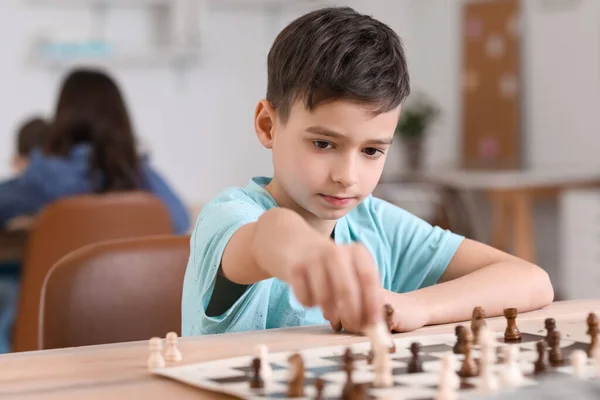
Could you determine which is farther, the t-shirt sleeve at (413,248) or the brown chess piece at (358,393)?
the t-shirt sleeve at (413,248)

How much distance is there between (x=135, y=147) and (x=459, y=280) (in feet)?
6.81

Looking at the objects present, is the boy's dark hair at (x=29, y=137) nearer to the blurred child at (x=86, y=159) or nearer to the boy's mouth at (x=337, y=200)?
the blurred child at (x=86, y=159)

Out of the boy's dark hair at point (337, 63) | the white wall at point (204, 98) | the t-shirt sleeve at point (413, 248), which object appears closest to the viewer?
the boy's dark hair at point (337, 63)

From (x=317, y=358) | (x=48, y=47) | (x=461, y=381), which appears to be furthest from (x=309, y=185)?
(x=48, y=47)

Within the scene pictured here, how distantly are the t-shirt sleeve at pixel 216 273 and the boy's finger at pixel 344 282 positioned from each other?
1.18ft

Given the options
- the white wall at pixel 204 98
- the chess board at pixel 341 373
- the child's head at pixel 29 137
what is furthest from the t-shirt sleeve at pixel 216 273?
the white wall at pixel 204 98

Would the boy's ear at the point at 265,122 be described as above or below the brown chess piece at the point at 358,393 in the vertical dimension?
above

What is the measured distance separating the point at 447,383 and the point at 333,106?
0.51 metres

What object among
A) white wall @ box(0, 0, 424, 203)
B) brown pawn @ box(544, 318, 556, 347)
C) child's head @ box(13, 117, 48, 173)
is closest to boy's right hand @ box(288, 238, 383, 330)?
brown pawn @ box(544, 318, 556, 347)

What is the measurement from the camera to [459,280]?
3.92ft

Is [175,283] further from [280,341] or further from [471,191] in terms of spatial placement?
[471,191]

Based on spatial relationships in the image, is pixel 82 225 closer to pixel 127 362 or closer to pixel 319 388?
pixel 127 362

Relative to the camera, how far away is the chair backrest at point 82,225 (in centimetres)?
245

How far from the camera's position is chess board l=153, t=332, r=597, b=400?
715mm
